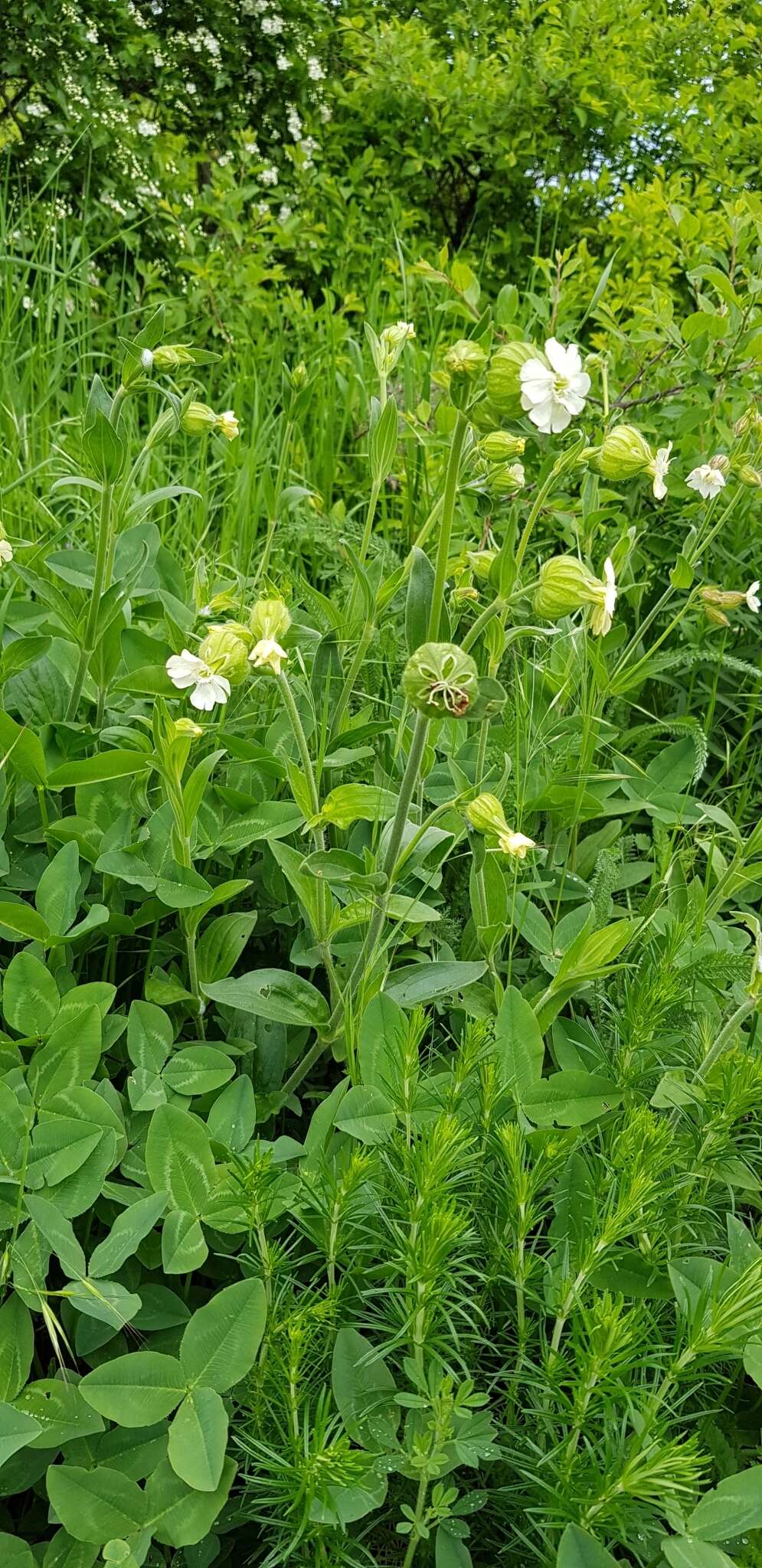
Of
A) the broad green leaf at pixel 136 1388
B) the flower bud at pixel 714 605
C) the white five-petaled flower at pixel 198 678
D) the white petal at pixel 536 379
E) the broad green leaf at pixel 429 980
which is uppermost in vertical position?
the white petal at pixel 536 379

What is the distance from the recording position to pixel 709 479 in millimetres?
1685

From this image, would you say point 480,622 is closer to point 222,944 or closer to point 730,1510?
point 222,944

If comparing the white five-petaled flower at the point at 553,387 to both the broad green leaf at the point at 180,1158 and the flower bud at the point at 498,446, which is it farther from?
the broad green leaf at the point at 180,1158

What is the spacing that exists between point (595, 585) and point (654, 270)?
243 centimetres

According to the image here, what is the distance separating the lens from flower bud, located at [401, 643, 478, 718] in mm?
922

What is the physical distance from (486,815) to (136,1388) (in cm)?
53

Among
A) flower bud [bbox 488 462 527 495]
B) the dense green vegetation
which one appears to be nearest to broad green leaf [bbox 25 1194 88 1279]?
the dense green vegetation

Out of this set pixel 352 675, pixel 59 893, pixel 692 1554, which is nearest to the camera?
pixel 692 1554

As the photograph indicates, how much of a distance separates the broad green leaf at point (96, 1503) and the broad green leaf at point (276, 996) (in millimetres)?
415

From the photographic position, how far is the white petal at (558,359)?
971mm

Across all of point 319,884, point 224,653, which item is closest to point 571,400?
point 224,653

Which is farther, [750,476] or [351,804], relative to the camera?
[750,476]

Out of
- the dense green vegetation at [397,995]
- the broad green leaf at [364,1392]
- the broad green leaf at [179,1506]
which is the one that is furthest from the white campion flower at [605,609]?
the broad green leaf at [179,1506]

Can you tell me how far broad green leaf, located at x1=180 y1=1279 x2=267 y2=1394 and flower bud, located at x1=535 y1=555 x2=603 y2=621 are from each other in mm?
642
